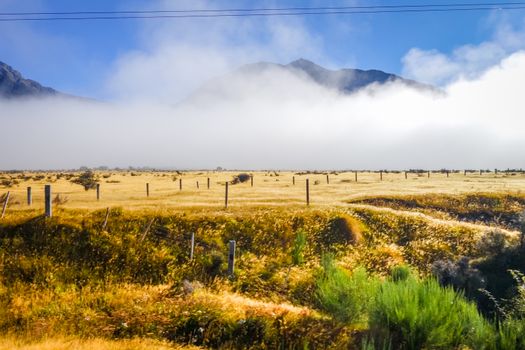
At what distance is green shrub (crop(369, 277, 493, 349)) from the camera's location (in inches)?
488

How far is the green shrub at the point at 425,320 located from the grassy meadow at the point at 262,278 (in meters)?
0.05

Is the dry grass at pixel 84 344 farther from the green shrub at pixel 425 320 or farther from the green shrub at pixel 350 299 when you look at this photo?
the green shrub at pixel 425 320

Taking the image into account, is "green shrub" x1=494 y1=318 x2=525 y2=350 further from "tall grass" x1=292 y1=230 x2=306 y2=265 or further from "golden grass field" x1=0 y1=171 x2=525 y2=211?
"golden grass field" x1=0 y1=171 x2=525 y2=211

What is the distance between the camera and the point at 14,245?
25.3m

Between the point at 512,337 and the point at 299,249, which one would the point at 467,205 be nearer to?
the point at 299,249

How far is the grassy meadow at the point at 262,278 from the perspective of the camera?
13.2m

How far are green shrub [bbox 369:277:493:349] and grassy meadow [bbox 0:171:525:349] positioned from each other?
5cm

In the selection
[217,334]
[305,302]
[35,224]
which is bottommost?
[305,302]

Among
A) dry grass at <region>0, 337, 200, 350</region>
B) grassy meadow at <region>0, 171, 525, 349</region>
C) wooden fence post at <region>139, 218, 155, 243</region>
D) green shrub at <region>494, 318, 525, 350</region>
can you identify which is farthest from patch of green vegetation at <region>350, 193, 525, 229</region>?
dry grass at <region>0, 337, 200, 350</region>

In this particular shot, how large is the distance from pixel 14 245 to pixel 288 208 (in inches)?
843

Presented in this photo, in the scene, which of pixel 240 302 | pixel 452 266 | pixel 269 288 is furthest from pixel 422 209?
pixel 240 302

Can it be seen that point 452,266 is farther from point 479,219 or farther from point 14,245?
point 14,245

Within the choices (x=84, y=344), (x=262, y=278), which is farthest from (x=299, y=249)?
(x=84, y=344)

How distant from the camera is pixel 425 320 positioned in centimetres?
1254
